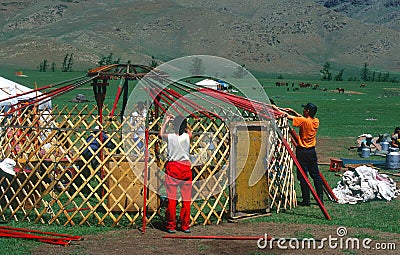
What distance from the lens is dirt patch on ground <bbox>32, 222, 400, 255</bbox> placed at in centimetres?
669

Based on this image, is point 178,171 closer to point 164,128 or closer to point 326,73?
point 164,128

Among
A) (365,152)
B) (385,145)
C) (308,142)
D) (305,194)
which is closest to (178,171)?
(308,142)

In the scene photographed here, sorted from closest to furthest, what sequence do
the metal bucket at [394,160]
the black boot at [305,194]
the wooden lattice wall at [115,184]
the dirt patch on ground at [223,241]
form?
the dirt patch on ground at [223,241] < the wooden lattice wall at [115,184] < the black boot at [305,194] < the metal bucket at [394,160]

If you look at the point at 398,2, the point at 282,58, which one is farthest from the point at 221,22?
the point at 398,2

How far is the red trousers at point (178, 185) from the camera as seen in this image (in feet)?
24.0

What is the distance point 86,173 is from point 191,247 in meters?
3.95

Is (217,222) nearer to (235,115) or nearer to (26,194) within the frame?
(235,115)

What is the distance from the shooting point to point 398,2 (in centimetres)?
16350

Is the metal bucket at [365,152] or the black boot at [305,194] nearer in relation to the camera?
the black boot at [305,194]

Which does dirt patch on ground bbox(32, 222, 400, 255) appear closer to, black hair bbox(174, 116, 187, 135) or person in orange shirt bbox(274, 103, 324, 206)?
person in orange shirt bbox(274, 103, 324, 206)

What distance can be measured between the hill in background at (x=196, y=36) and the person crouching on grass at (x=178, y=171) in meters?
75.7

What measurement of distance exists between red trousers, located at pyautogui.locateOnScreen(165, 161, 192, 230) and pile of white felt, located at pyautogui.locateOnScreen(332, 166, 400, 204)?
2.68m

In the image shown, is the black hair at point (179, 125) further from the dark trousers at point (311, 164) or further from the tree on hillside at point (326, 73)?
the tree on hillside at point (326, 73)

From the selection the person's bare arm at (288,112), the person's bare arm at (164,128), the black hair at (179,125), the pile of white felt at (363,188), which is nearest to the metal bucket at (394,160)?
the pile of white felt at (363,188)
